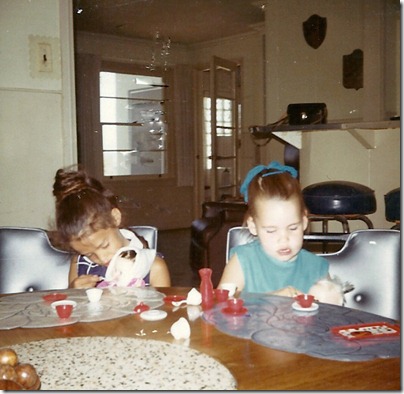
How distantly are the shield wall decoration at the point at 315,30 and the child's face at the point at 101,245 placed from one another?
14.8 ft

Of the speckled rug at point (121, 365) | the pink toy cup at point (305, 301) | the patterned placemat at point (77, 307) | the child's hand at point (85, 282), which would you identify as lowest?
the child's hand at point (85, 282)

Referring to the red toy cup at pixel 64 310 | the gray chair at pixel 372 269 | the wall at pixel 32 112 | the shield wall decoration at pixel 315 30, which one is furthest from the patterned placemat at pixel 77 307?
the shield wall decoration at pixel 315 30

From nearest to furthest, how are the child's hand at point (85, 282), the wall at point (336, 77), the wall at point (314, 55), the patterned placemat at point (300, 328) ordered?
1. the patterned placemat at point (300, 328)
2. the child's hand at point (85, 282)
3. the wall at point (336, 77)
4. the wall at point (314, 55)

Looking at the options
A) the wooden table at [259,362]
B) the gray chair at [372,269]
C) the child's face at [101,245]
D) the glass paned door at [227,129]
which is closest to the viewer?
the wooden table at [259,362]

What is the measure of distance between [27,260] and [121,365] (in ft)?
2.86

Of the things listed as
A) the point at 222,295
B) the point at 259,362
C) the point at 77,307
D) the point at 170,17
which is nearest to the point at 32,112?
the point at 77,307

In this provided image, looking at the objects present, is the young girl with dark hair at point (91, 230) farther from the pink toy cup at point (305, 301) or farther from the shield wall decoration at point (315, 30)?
the shield wall decoration at point (315, 30)

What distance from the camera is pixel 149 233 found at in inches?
62.5

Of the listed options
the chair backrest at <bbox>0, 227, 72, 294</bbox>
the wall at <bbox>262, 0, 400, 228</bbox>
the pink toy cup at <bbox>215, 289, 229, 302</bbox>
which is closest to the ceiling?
the wall at <bbox>262, 0, 400, 228</bbox>

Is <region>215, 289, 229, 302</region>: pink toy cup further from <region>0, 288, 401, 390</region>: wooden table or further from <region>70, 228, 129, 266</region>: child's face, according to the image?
<region>70, 228, 129, 266</region>: child's face

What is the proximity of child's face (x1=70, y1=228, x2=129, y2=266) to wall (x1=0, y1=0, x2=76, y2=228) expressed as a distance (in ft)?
4.08

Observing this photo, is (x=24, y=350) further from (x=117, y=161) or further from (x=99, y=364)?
(x=117, y=161)

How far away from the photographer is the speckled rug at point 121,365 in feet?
2.28

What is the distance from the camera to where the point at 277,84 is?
5.80 m
